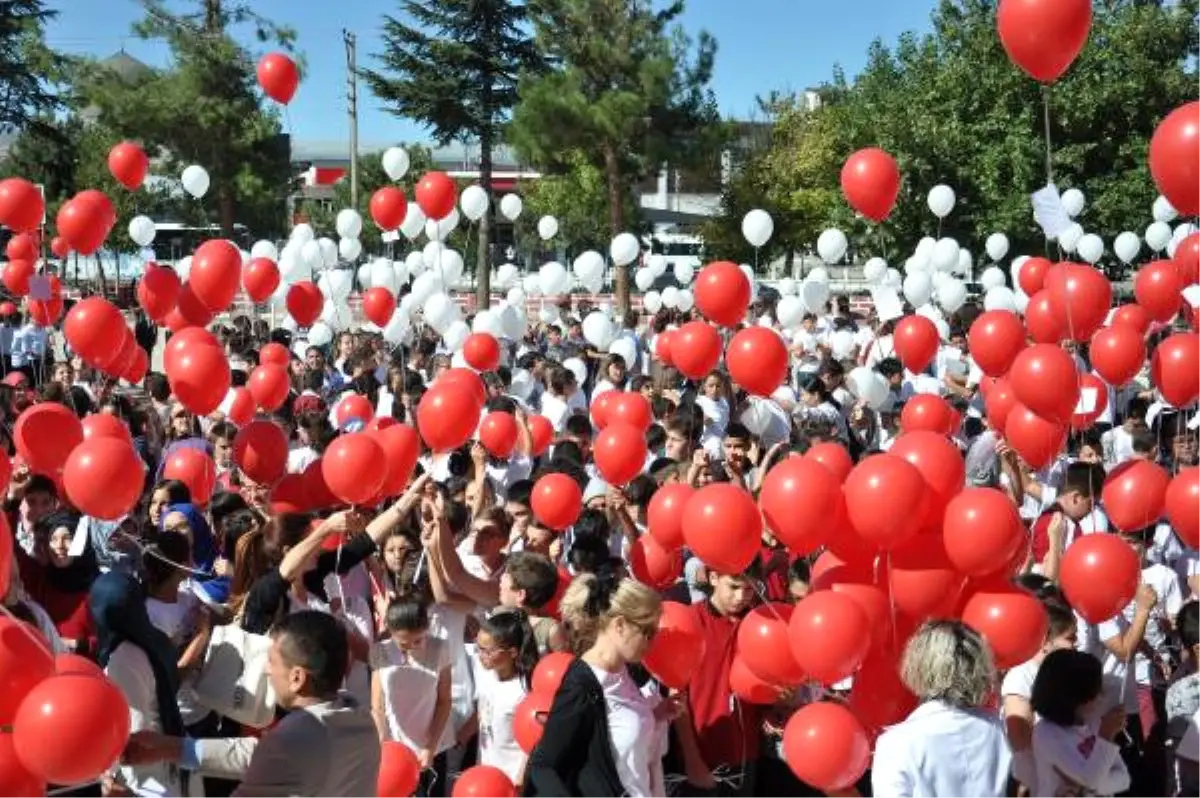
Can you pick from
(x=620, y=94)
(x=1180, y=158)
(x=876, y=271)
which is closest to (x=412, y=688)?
(x=1180, y=158)

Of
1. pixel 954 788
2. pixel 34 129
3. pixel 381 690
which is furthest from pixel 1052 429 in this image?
pixel 34 129

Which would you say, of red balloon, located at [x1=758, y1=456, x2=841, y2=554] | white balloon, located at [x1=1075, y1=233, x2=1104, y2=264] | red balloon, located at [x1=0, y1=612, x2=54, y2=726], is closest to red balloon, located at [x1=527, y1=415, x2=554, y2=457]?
red balloon, located at [x1=758, y1=456, x2=841, y2=554]

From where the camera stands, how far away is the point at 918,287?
1213 cm

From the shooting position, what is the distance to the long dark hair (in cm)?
448

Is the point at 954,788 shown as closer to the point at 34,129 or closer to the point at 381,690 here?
the point at 381,690

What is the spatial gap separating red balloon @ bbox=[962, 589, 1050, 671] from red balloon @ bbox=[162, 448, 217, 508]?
150 inches

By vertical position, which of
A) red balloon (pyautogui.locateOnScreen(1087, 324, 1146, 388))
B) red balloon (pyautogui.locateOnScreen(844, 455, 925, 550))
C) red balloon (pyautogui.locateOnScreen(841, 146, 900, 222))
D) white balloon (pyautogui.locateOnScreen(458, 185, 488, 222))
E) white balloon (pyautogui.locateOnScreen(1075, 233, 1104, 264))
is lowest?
red balloon (pyautogui.locateOnScreen(844, 455, 925, 550))

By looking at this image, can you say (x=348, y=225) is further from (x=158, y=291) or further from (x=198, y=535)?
(x=198, y=535)

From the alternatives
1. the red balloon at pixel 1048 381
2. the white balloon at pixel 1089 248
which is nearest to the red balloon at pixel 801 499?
the red balloon at pixel 1048 381

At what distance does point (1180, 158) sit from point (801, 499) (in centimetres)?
178

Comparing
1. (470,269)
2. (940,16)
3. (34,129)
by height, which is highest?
(940,16)

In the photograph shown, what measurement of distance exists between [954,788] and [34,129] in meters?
31.5

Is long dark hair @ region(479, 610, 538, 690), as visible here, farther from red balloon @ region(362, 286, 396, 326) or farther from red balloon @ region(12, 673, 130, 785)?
red balloon @ region(362, 286, 396, 326)

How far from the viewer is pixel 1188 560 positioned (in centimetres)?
638
